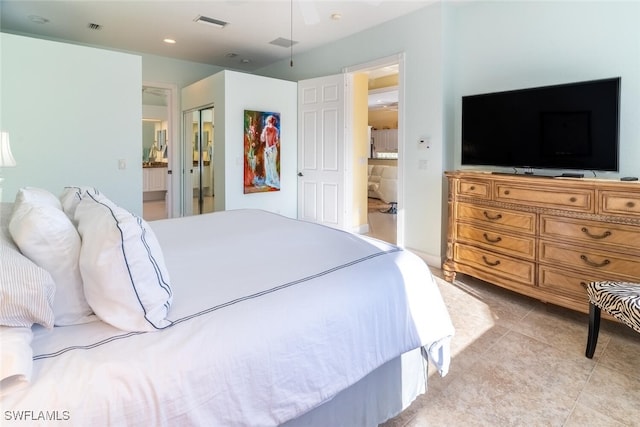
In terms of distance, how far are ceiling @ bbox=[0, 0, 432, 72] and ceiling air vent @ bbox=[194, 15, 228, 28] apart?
53 millimetres

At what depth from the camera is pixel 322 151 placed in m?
5.27

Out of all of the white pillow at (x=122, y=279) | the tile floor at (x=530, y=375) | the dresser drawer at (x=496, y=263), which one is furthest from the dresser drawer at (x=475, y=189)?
the white pillow at (x=122, y=279)

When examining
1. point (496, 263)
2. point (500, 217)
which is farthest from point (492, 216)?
point (496, 263)

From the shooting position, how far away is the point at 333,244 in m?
1.88

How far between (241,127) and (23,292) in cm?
443

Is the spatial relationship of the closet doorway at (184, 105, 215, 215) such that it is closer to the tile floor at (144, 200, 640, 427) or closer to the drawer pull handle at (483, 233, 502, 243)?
the drawer pull handle at (483, 233, 502, 243)

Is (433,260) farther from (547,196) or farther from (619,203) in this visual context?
(619,203)

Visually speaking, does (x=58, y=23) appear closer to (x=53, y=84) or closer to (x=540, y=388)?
(x=53, y=84)

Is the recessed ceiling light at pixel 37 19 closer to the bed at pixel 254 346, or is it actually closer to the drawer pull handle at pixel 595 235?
the bed at pixel 254 346

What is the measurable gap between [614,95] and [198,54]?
215 inches

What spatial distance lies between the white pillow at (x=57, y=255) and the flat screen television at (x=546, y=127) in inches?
130

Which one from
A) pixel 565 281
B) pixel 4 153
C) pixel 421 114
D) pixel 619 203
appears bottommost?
pixel 565 281

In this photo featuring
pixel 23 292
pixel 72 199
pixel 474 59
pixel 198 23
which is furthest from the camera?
pixel 198 23

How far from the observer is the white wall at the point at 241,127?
497 cm
